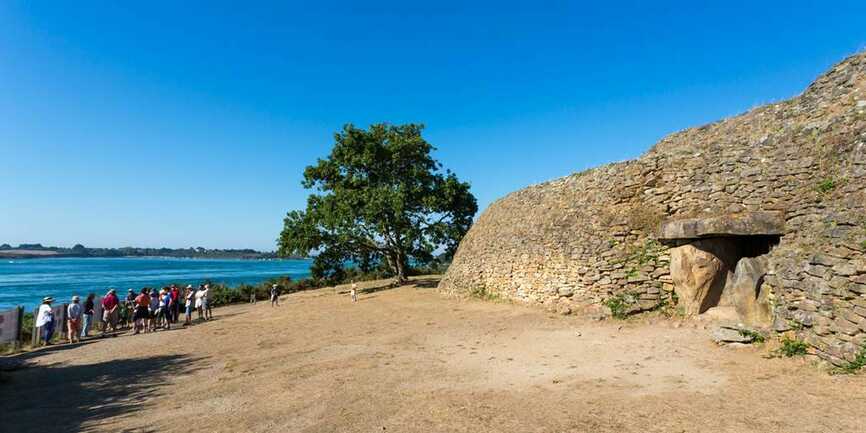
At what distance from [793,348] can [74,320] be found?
19183 millimetres

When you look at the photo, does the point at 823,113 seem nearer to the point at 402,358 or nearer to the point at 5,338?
the point at 402,358

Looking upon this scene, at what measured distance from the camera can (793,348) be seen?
7422mm

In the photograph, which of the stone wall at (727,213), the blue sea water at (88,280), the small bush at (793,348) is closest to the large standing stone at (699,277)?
the stone wall at (727,213)

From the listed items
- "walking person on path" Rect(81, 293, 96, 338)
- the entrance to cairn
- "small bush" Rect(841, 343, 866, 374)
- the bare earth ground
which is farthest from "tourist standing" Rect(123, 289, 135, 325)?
"small bush" Rect(841, 343, 866, 374)

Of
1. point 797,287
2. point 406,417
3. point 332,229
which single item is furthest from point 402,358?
point 332,229

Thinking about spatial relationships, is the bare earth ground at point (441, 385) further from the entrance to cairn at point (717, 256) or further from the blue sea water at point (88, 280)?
the blue sea water at point (88, 280)

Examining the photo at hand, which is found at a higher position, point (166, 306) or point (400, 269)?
point (400, 269)

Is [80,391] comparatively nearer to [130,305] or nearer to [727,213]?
[130,305]

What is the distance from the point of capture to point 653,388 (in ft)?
21.5

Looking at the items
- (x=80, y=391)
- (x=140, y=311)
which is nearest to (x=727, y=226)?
(x=80, y=391)

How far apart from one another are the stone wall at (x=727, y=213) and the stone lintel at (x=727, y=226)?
25cm

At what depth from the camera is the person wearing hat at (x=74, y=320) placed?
13.2m

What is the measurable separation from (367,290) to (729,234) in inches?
779

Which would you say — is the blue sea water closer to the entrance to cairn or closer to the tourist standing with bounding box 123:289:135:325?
the tourist standing with bounding box 123:289:135:325
